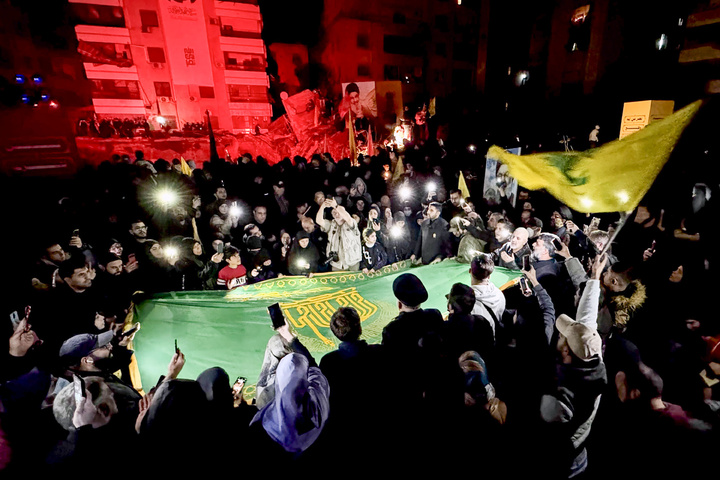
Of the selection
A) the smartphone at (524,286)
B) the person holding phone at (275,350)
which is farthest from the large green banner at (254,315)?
the smartphone at (524,286)

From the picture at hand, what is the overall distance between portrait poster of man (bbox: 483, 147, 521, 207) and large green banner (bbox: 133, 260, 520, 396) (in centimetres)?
284

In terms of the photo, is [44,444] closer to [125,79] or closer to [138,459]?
[138,459]

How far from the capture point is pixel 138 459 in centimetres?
212

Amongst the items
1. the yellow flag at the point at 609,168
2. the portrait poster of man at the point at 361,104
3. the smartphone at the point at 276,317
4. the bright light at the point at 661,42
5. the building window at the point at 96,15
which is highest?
the building window at the point at 96,15

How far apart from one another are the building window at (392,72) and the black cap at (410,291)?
95.4ft

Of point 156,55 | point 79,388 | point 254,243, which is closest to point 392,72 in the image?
point 156,55

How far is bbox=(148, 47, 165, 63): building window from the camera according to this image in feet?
77.5

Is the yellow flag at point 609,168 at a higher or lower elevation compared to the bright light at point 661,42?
lower

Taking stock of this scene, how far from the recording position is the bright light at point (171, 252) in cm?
472

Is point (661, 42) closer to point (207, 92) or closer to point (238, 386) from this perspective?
point (238, 386)

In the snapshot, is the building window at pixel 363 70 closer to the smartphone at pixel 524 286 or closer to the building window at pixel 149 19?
the building window at pixel 149 19

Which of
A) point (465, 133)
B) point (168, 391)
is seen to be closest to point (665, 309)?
point (168, 391)

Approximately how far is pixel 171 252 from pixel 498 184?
20.9ft

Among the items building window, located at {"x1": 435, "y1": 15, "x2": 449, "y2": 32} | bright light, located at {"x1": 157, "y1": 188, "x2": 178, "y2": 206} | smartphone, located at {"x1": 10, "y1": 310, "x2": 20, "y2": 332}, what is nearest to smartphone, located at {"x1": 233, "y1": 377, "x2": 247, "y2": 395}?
smartphone, located at {"x1": 10, "y1": 310, "x2": 20, "y2": 332}
